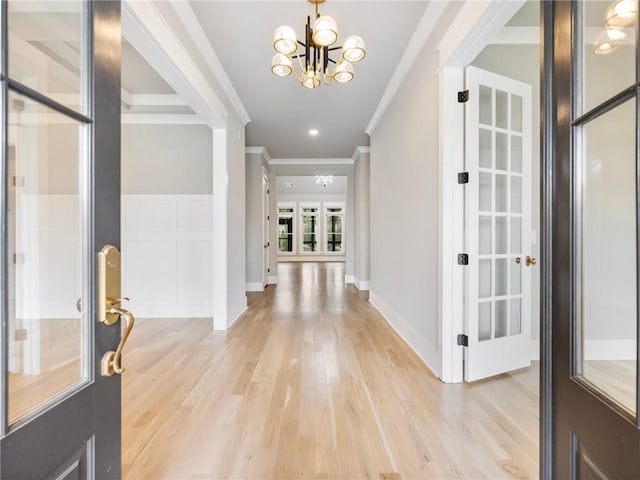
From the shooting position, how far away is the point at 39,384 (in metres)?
0.67

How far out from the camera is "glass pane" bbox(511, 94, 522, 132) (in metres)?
2.62

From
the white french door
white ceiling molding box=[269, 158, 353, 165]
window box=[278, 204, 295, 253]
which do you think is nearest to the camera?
the white french door

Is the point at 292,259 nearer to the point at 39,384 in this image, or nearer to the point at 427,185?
the point at 427,185

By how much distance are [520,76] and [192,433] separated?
12.7 ft

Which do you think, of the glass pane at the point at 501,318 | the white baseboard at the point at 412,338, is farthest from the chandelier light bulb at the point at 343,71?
the white baseboard at the point at 412,338

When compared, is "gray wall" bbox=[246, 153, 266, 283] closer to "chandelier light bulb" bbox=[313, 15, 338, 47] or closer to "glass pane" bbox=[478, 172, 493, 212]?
"chandelier light bulb" bbox=[313, 15, 338, 47]

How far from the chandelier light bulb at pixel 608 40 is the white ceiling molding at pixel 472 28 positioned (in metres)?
1.17

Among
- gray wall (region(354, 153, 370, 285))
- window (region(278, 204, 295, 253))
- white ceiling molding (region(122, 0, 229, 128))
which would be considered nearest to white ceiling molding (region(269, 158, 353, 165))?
gray wall (region(354, 153, 370, 285))

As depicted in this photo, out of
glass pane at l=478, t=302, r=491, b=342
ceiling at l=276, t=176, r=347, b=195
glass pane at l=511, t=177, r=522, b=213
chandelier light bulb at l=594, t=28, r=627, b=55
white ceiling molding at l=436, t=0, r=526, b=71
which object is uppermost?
ceiling at l=276, t=176, r=347, b=195

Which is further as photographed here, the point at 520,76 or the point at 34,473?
the point at 520,76

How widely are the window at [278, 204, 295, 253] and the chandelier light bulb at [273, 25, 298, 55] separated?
37.2 ft

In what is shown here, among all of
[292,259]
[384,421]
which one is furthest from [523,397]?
[292,259]

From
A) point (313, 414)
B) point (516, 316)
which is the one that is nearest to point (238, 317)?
Answer: point (313, 414)

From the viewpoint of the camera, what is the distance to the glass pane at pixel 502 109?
2.55 metres
